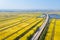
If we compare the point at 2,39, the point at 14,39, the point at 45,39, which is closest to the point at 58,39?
the point at 45,39

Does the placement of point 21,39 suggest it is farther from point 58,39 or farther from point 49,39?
point 58,39

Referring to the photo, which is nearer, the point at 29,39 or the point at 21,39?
the point at 29,39

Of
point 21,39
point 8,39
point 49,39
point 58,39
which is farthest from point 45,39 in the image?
point 8,39

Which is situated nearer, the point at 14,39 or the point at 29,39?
the point at 29,39

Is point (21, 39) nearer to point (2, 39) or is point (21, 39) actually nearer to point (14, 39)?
point (14, 39)

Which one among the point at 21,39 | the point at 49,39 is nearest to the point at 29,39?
the point at 21,39

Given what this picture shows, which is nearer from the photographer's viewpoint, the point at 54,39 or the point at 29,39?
the point at 29,39

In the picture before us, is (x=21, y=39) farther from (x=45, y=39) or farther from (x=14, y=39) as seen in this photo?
(x=45, y=39)

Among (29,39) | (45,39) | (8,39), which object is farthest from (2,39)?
(45,39)
